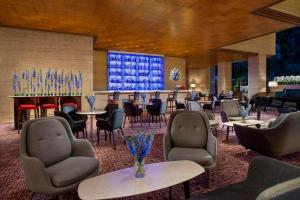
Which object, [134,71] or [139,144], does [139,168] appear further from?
[134,71]

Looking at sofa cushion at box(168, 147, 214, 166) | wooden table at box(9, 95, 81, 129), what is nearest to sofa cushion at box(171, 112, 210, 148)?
sofa cushion at box(168, 147, 214, 166)

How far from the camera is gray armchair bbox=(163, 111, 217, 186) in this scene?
296 cm

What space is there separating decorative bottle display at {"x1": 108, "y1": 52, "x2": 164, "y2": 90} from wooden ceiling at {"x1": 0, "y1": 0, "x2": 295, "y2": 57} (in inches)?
120

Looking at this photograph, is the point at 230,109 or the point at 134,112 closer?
the point at 230,109

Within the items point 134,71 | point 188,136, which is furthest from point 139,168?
point 134,71

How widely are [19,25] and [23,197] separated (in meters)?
7.00

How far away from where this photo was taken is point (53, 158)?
2547 mm

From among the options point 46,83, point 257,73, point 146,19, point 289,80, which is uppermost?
point 146,19

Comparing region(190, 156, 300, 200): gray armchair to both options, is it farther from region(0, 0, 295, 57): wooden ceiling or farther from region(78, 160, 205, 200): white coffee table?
region(0, 0, 295, 57): wooden ceiling

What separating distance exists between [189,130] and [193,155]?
0.48 meters

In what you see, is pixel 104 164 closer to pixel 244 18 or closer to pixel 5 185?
pixel 5 185

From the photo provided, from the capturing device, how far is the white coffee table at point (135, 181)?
1671 millimetres

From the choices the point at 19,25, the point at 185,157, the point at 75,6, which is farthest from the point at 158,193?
the point at 19,25

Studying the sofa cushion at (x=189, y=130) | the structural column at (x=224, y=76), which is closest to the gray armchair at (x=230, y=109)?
the sofa cushion at (x=189, y=130)
